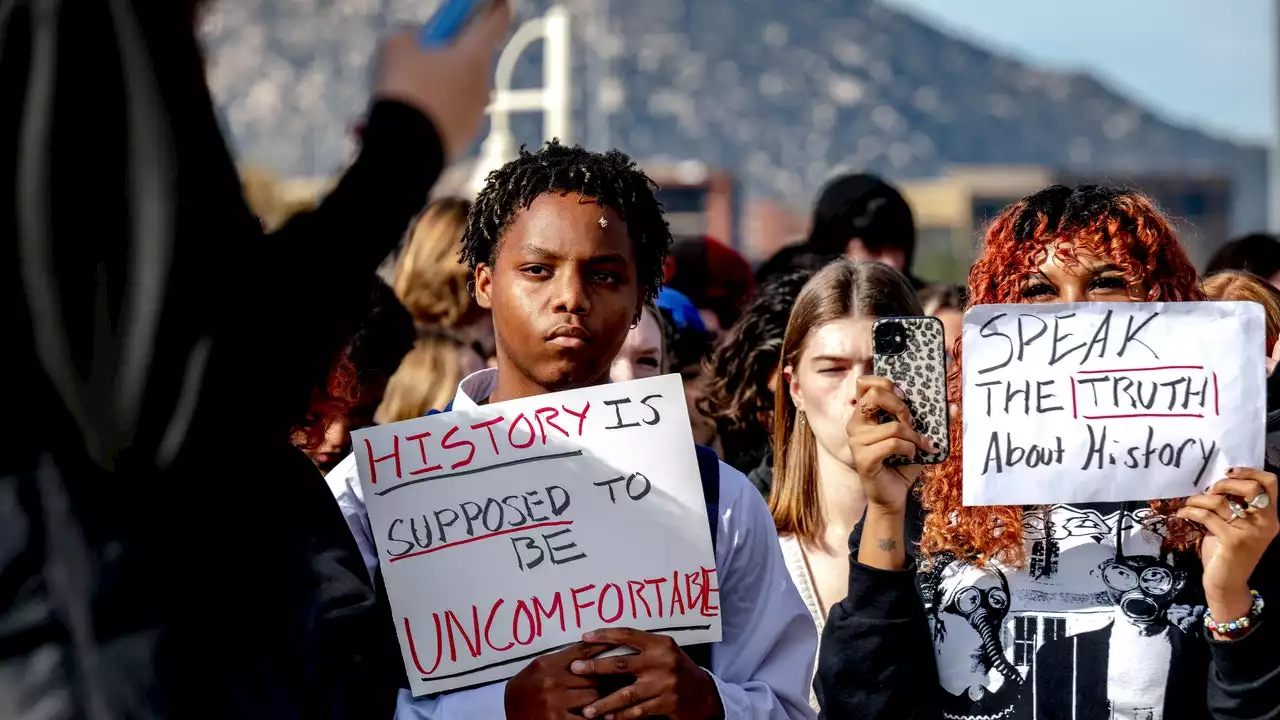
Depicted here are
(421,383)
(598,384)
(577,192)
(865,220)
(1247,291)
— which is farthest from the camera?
(865,220)

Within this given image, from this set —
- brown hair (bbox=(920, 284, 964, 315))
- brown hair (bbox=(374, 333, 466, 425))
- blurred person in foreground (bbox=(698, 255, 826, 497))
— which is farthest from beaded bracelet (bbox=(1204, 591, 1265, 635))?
brown hair (bbox=(374, 333, 466, 425))

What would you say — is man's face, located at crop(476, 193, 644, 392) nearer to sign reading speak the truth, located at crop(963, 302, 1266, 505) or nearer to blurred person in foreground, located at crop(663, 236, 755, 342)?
sign reading speak the truth, located at crop(963, 302, 1266, 505)

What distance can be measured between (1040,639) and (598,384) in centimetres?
83

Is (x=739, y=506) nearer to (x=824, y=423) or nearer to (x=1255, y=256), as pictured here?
(x=824, y=423)

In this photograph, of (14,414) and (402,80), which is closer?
(14,414)

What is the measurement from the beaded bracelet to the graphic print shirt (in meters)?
0.03

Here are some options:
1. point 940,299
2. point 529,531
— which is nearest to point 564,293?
point 529,531

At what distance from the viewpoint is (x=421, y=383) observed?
5320 mm

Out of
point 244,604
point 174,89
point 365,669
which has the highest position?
point 174,89

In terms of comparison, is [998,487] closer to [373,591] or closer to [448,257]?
[373,591]

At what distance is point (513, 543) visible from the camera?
2795 mm

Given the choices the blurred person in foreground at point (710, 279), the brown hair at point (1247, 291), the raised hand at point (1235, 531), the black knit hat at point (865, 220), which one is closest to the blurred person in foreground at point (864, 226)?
the black knit hat at point (865, 220)

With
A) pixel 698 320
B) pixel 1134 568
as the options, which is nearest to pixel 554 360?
pixel 1134 568

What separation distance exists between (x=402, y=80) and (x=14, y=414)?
555mm
